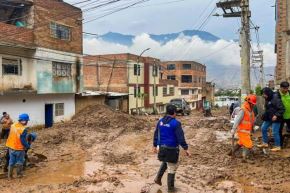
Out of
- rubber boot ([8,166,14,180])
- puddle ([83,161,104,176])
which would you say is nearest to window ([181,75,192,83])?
puddle ([83,161,104,176])

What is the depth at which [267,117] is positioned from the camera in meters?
10.5

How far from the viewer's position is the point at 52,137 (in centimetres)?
1802

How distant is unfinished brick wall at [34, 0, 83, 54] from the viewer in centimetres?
2231

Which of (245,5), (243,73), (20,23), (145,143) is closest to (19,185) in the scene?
(145,143)

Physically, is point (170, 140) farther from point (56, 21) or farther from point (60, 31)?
point (60, 31)

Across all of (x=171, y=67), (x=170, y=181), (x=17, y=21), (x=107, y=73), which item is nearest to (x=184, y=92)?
(x=171, y=67)

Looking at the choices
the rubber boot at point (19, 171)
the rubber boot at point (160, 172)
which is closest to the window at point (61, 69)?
the rubber boot at point (19, 171)

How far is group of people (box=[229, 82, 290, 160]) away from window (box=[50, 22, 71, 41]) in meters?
16.9

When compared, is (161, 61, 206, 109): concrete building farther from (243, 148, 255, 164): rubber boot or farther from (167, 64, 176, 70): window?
(243, 148, 255, 164): rubber boot

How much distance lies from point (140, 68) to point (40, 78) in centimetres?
2359

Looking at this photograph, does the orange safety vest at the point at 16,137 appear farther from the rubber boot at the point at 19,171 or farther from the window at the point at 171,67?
the window at the point at 171,67

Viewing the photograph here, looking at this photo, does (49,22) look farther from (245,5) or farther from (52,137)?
(245,5)

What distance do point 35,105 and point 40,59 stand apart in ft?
9.99

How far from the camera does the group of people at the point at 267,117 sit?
945 centimetres
